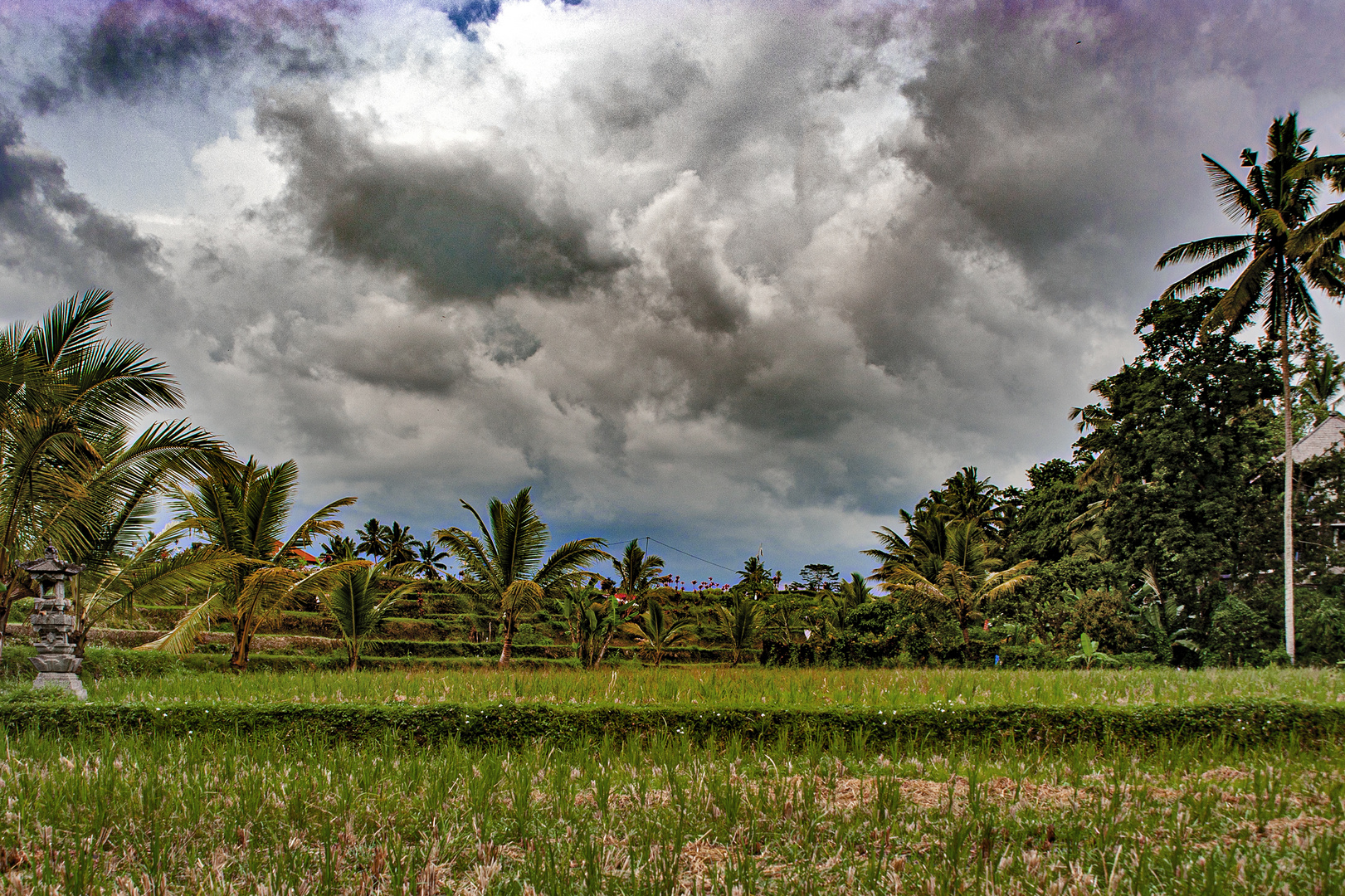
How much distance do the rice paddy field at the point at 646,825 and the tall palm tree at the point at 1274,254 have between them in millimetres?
20137

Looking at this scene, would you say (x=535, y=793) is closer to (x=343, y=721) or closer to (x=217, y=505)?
(x=343, y=721)

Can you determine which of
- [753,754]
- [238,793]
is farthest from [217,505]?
[753,754]

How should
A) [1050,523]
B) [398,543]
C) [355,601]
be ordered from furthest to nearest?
[398,543] → [1050,523] → [355,601]

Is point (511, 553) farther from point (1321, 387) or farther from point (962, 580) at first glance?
point (1321, 387)

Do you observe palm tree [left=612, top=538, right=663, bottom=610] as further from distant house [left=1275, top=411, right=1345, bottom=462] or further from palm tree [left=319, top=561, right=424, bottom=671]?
distant house [left=1275, top=411, right=1345, bottom=462]

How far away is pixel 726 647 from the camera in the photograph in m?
25.6

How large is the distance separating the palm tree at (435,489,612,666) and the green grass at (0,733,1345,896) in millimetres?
12533

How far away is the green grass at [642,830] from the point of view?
276 cm

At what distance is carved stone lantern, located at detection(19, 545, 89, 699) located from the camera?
9078 millimetres

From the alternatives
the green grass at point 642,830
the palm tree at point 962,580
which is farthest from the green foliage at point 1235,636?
the green grass at point 642,830

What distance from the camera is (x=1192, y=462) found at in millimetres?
20406

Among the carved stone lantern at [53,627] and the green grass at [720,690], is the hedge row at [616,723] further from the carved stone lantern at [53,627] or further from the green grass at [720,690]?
the carved stone lantern at [53,627]

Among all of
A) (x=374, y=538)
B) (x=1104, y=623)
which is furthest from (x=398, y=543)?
(x=1104, y=623)

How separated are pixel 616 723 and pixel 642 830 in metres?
3.82
